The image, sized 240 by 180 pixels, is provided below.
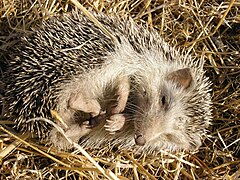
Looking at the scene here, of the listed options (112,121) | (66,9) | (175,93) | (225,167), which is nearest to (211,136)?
(225,167)

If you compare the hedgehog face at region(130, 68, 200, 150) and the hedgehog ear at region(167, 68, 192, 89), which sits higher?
the hedgehog ear at region(167, 68, 192, 89)

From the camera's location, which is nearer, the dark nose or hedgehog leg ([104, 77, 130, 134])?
the dark nose

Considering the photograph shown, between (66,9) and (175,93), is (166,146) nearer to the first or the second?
(175,93)

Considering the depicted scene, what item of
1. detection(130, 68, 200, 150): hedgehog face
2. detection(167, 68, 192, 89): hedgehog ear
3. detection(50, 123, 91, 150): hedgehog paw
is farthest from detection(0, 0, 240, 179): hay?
detection(167, 68, 192, 89): hedgehog ear

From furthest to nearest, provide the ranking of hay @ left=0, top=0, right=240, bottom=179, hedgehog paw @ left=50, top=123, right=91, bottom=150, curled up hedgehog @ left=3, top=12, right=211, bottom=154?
hay @ left=0, top=0, right=240, bottom=179
hedgehog paw @ left=50, top=123, right=91, bottom=150
curled up hedgehog @ left=3, top=12, right=211, bottom=154

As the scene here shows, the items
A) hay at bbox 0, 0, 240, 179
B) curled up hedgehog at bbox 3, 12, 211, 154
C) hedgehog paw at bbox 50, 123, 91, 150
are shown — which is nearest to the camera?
curled up hedgehog at bbox 3, 12, 211, 154

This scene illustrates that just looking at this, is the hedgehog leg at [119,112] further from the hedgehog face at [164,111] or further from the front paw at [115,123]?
the hedgehog face at [164,111]

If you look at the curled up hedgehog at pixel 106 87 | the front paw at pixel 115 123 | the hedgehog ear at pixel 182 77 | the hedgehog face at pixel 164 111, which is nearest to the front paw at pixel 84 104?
the curled up hedgehog at pixel 106 87

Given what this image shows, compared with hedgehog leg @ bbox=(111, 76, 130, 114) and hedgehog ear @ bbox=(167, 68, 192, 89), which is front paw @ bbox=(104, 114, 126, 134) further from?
hedgehog ear @ bbox=(167, 68, 192, 89)
